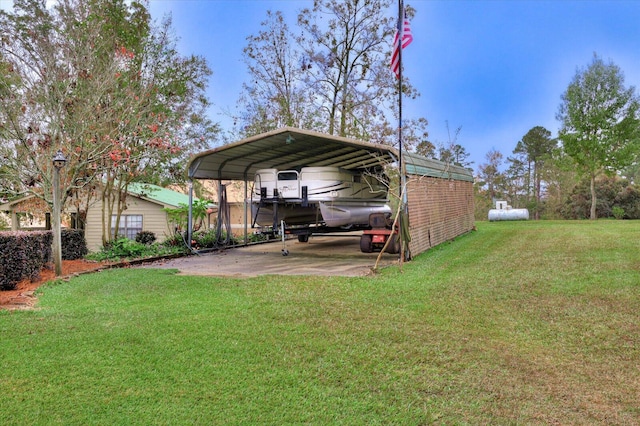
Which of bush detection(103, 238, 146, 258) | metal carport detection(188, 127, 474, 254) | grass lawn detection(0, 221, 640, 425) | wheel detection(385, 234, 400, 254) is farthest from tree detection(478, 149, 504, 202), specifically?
grass lawn detection(0, 221, 640, 425)

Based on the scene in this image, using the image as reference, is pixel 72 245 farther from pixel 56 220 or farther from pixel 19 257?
pixel 19 257

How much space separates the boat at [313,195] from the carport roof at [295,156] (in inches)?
24.2

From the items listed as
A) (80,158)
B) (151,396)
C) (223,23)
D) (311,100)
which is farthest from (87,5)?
(151,396)

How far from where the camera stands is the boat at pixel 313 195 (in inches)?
491

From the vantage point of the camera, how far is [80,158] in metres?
10.8

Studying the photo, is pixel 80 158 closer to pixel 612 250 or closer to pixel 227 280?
pixel 227 280

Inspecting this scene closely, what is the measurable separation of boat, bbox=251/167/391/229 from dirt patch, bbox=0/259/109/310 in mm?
4567

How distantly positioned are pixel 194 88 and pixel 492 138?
29.5m

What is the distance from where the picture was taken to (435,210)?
1263 centimetres

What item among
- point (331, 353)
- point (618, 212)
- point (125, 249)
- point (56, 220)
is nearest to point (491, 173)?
point (618, 212)

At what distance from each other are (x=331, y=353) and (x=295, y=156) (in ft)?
34.1

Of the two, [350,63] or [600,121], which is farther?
[600,121]

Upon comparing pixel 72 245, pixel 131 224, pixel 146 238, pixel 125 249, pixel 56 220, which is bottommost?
pixel 146 238

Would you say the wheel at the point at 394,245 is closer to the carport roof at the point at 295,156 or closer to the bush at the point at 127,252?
the carport roof at the point at 295,156
